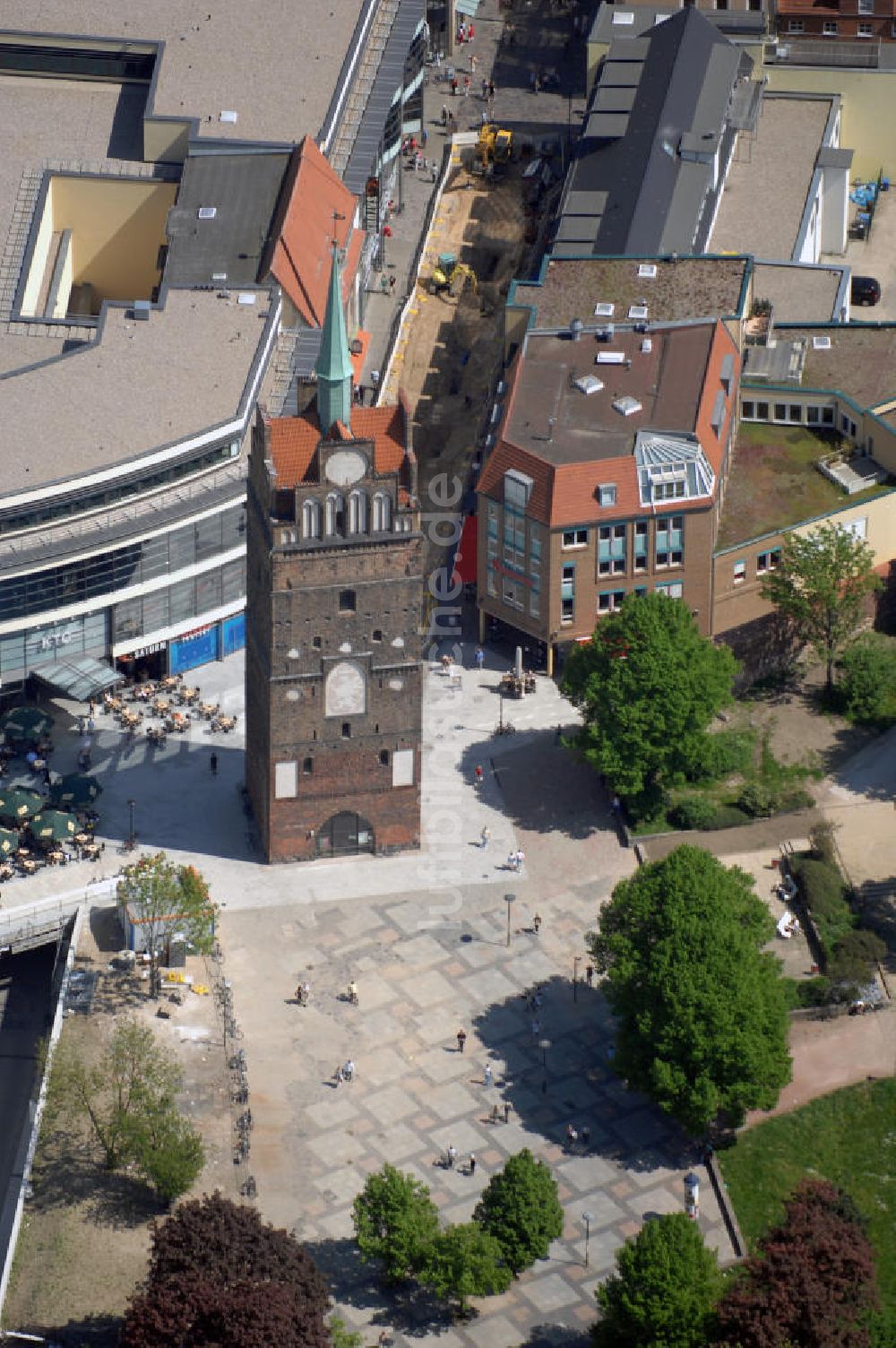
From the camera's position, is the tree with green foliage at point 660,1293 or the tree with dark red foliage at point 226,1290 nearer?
the tree with dark red foliage at point 226,1290

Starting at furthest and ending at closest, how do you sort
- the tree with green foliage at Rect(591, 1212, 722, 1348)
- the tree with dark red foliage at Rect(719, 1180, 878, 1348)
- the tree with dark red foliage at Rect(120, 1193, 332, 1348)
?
the tree with green foliage at Rect(591, 1212, 722, 1348), the tree with dark red foliage at Rect(719, 1180, 878, 1348), the tree with dark red foliage at Rect(120, 1193, 332, 1348)

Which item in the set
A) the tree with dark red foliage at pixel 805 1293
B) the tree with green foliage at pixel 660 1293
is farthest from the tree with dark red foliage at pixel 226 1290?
the tree with dark red foliage at pixel 805 1293

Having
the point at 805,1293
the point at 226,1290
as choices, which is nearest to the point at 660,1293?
the point at 805,1293

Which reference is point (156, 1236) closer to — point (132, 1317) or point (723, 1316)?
point (132, 1317)

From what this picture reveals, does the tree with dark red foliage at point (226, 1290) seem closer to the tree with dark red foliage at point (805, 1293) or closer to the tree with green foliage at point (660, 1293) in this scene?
the tree with green foliage at point (660, 1293)

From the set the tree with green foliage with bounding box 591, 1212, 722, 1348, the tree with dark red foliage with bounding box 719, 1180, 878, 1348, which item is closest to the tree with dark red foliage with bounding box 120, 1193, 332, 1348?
the tree with green foliage with bounding box 591, 1212, 722, 1348

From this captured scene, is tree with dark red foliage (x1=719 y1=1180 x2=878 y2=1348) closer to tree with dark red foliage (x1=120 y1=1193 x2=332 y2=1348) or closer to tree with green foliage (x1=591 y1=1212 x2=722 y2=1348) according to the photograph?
tree with green foliage (x1=591 y1=1212 x2=722 y2=1348)

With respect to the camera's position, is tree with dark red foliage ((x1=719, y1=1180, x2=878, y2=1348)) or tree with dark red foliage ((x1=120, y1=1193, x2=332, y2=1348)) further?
tree with dark red foliage ((x1=719, y1=1180, x2=878, y2=1348))
